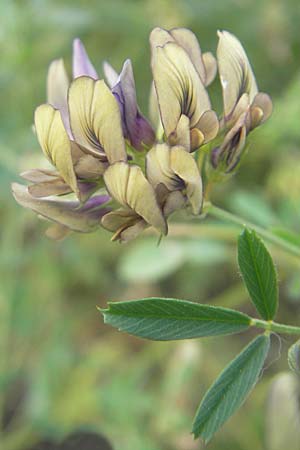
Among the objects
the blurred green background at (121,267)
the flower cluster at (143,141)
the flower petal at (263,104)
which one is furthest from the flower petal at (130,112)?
the blurred green background at (121,267)

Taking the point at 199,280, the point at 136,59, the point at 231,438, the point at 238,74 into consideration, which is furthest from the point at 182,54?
the point at 136,59

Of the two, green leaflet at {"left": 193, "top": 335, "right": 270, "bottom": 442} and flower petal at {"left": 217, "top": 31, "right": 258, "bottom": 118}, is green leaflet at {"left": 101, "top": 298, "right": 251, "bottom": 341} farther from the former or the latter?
flower petal at {"left": 217, "top": 31, "right": 258, "bottom": 118}

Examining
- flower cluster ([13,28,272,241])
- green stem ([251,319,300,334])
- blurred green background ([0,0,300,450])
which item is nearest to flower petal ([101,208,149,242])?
flower cluster ([13,28,272,241])

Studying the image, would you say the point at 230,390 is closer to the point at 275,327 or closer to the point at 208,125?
the point at 275,327

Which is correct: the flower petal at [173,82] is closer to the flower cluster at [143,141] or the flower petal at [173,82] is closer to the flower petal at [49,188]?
the flower cluster at [143,141]

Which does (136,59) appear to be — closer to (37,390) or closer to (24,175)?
(37,390)

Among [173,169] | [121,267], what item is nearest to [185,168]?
[173,169]
